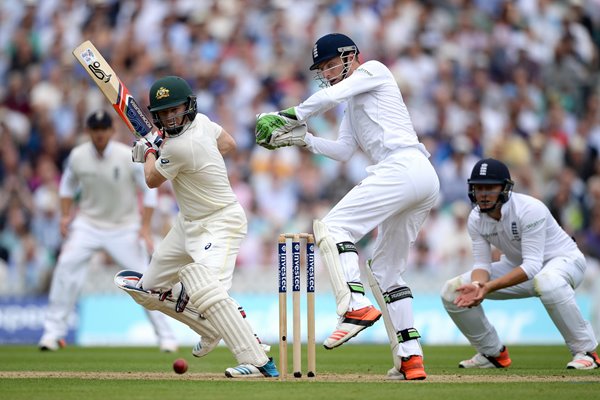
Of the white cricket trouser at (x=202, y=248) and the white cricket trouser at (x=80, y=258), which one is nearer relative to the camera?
the white cricket trouser at (x=202, y=248)

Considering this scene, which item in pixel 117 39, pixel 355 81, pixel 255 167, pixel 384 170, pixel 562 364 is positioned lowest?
pixel 562 364

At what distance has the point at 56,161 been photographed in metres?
15.3

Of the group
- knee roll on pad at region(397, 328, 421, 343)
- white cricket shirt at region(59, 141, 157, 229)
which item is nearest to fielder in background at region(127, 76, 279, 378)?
knee roll on pad at region(397, 328, 421, 343)

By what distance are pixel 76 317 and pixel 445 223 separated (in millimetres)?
4781

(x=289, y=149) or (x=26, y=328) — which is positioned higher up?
(x=289, y=149)

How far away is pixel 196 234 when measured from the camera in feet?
25.4

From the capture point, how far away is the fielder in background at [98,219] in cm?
1109

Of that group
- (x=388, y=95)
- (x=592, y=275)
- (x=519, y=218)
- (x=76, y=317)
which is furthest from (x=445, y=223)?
(x=388, y=95)

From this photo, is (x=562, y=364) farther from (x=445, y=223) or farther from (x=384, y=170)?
(x=445, y=223)

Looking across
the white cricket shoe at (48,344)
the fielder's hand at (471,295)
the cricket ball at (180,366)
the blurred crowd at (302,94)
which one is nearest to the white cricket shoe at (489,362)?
the fielder's hand at (471,295)

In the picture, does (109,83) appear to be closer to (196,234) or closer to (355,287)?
(196,234)

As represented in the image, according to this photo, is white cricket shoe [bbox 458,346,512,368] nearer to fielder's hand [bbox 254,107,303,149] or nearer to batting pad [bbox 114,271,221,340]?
batting pad [bbox 114,271,221,340]

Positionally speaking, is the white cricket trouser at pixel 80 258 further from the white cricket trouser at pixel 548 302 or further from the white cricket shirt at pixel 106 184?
the white cricket trouser at pixel 548 302

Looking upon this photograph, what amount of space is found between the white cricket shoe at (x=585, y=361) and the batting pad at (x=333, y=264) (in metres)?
2.60
